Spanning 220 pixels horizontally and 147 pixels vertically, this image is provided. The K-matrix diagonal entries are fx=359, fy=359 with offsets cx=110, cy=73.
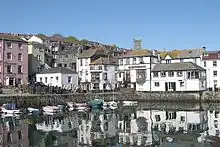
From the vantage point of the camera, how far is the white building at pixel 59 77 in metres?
77.6

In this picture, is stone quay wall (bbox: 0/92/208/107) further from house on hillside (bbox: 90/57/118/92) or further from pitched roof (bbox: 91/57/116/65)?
pitched roof (bbox: 91/57/116/65)

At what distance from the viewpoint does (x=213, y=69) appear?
8219 centimetres

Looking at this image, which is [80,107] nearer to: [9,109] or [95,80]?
[9,109]


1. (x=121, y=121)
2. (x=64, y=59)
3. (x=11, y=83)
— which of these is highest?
(x=64, y=59)

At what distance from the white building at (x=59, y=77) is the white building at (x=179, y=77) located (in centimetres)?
1808

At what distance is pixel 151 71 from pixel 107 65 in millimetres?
10712

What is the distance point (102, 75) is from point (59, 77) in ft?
37.8

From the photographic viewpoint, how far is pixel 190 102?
7394 cm

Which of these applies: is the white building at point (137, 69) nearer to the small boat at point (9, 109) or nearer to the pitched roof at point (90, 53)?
the pitched roof at point (90, 53)

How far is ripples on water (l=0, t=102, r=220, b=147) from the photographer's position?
96.5ft

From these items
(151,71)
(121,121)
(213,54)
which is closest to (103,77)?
(151,71)

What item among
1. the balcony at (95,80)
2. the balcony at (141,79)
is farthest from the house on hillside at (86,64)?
the balcony at (141,79)

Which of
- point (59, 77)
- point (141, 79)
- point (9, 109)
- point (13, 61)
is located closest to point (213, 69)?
point (141, 79)

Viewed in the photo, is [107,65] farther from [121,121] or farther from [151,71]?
[121,121]
